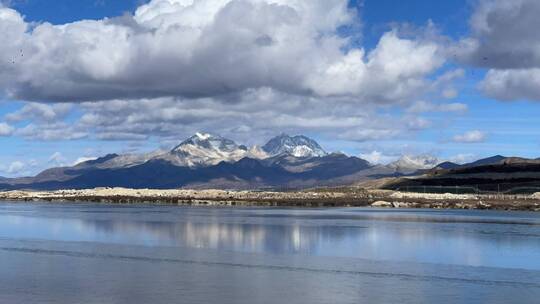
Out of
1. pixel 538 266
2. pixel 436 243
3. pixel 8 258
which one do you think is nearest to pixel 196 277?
pixel 8 258

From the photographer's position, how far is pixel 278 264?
4509cm

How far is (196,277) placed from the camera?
38.8m

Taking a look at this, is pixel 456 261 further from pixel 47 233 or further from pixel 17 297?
pixel 47 233

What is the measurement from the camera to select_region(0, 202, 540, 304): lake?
112 ft

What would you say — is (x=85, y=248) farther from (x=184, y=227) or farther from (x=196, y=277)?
(x=184, y=227)

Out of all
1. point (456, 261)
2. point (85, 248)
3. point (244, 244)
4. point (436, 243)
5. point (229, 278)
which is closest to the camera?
point (229, 278)

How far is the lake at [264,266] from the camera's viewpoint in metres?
34.0

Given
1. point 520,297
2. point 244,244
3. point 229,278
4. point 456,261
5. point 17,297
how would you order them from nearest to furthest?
1. point 17,297
2. point 520,297
3. point 229,278
4. point 456,261
5. point 244,244

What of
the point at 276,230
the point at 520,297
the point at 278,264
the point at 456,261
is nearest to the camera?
the point at 520,297

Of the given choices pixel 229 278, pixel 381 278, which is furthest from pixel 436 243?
pixel 229 278

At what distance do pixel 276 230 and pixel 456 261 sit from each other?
2807 centimetres

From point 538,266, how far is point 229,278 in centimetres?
2165

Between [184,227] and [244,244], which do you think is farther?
[184,227]

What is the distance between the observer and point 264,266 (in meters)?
44.0
